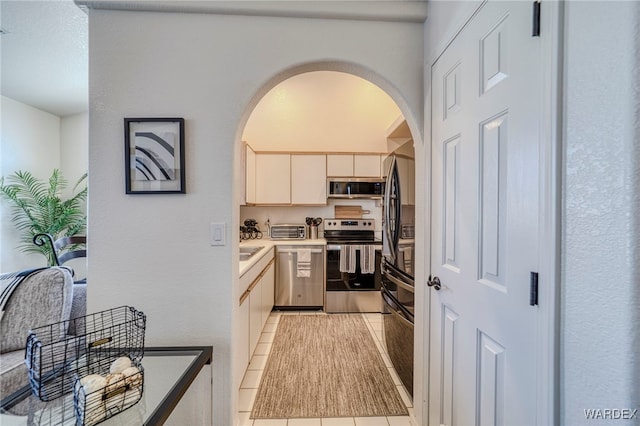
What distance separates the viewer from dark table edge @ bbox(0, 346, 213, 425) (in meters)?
0.87

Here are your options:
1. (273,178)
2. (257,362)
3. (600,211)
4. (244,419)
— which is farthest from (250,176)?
(600,211)

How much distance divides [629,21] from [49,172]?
537cm

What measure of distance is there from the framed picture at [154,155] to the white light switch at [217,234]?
26 cm

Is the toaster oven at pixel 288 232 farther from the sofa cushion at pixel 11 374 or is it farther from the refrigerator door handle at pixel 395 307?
the sofa cushion at pixel 11 374

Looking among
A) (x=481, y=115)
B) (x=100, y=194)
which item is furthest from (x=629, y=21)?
(x=100, y=194)

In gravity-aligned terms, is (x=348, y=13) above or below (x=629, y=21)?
above

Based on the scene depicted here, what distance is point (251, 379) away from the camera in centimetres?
206

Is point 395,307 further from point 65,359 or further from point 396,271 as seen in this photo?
point 65,359

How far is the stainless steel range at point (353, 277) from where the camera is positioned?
342cm

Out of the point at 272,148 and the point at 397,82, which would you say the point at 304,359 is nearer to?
the point at 397,82

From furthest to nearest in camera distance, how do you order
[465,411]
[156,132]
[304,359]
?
[304,359], [156,132], [465,411]

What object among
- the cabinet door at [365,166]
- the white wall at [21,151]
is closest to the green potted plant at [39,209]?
the white wall at [21,151]

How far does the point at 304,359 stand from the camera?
234cm

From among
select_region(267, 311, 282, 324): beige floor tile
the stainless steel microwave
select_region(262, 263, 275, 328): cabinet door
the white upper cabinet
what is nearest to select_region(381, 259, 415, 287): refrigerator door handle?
select_region(262, 263, 275, 328): cabinet door
